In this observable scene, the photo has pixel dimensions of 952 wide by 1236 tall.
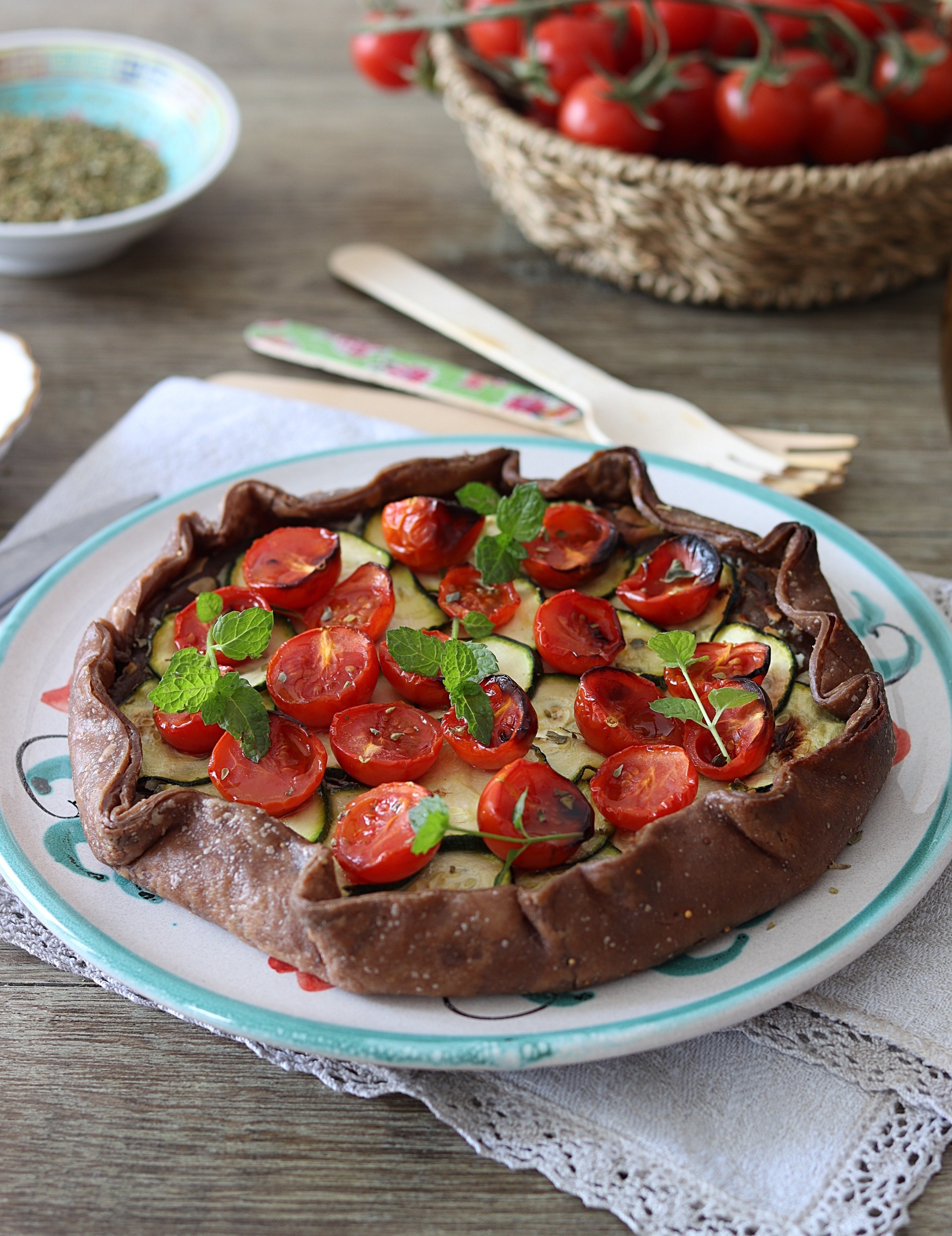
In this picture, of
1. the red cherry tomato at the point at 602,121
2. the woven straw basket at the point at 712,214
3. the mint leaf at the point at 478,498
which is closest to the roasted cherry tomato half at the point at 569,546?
the mint leaf at the point at 478,498

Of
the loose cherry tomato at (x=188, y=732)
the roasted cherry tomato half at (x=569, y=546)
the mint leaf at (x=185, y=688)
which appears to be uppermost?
the roasted cherry tomato half at (x=569, y=546)

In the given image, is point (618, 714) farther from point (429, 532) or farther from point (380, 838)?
point (429, 532)

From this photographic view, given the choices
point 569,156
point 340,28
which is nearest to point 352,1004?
point 569,156

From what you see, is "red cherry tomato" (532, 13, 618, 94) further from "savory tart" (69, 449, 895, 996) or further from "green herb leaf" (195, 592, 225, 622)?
"green herb leaf" (195, 592, 225, 622)

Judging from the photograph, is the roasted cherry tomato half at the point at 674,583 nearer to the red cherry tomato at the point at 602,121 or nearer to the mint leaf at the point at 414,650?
the mint leaf at the point at 414,650

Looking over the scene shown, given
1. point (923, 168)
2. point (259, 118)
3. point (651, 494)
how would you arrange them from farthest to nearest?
point (259, 118), point (923, 168), point (651, 494)

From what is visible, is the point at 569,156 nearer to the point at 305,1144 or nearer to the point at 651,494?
the point at 651,494

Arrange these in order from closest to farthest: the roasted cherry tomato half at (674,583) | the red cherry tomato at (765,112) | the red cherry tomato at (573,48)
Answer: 1. the roasted cherry tomato half at (674,583)
2. the red cherry tomato at (765,112)
3. the red cherry tomato at (573,48)
